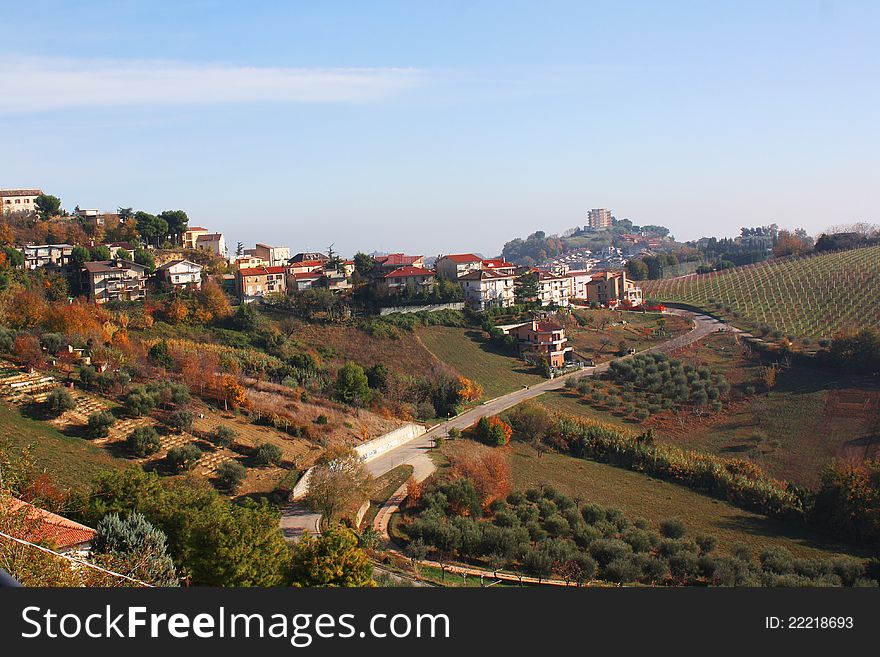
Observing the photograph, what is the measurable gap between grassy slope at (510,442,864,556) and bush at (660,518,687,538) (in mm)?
728

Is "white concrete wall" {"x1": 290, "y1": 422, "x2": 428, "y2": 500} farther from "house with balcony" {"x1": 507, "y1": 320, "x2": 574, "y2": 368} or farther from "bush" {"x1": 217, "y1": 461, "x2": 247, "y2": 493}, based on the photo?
"house with balcony" {"x1": 507, "y1": 320, "x2": 574, "y2": 368}

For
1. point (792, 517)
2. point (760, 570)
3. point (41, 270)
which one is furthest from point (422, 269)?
point (760, 570)

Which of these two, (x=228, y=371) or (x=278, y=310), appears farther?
(x=278, y=310)

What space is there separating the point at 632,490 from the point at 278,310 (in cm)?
2736

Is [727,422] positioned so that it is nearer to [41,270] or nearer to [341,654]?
[341,654]

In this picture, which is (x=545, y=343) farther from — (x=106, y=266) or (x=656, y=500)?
(x=106, y=266)

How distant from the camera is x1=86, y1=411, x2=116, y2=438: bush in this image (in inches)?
955

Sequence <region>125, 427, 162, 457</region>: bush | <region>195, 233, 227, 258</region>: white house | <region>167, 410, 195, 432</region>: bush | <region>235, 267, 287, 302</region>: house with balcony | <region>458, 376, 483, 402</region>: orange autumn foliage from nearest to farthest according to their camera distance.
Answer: <region>125, 427, 162, 457</region>: bush → <region>167, 410, 195, 432</region>: bush → <region>458, 376, 483, 402</region>: orange autumn foliage → <region>235, 267, 287, 302</region>: house with balcony → <region>195, 233, 227, 258</region>: white house

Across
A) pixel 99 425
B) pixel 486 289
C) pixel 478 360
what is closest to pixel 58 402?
pixel 99 425

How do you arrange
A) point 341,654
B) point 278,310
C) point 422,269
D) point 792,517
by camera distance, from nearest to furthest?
point 341,654
point 792,517
point 278,310
point 422,269

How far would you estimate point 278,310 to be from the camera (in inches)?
1927

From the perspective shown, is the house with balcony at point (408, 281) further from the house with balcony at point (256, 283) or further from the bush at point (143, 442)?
the bush at point (143, 442)

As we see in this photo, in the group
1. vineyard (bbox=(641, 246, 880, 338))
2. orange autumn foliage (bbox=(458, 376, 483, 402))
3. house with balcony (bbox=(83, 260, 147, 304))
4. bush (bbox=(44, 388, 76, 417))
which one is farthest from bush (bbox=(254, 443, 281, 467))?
vineyard (bbox=(641, 246, 880, 338))

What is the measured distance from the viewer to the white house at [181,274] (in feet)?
158
